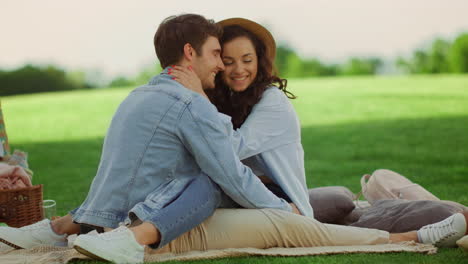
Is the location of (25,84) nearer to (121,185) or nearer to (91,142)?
(91,142)

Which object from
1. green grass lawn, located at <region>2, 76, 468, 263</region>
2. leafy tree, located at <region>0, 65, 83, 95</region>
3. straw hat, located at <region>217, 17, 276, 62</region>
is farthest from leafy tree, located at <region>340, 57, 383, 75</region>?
straw hat, located at <region>217, 17, 276, 62</region>

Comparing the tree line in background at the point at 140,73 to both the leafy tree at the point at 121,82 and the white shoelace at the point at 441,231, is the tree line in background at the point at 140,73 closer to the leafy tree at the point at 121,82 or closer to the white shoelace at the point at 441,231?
the leafy tree at the point at 121,82

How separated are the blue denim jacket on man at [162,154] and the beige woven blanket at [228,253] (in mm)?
276

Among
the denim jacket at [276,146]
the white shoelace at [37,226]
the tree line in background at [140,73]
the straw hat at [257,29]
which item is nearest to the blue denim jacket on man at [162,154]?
the denim jacket at [276,146]

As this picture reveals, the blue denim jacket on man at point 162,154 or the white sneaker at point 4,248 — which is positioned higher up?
the blue denim jacket on man at point 162,154

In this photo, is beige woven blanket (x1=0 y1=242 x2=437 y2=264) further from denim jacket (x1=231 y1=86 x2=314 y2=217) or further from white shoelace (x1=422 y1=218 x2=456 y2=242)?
denim jacket (x1=231 y1=86 x2=314 y2=217)

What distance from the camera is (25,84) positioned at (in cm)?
2798

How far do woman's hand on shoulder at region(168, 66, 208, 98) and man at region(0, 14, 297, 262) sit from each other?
0.19 feet

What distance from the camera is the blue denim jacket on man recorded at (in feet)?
11.3

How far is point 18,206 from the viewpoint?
4.79 meters

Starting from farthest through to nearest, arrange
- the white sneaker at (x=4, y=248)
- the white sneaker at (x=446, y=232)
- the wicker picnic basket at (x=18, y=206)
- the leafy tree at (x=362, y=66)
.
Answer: the leafy tree at (x=362, y=66), the wicker picnic basket at (x=18, y=206), the white sneaker at (x=4, y=248), the white sneaker at (x=446, y=232)

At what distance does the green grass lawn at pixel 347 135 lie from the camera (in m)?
7.04

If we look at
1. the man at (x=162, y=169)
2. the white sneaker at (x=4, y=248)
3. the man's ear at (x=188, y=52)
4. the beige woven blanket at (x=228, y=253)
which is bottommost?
the white sneaker at (x=4, y=248)

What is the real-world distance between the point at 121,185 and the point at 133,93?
57 centimetres
